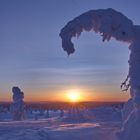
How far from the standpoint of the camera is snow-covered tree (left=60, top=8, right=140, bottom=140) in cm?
1683

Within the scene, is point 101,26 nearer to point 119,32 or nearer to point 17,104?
point 119,32

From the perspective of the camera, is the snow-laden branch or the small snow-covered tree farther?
the small snow-covered tree

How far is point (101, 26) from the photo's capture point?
17.0 m

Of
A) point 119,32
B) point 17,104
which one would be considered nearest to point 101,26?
point 119,32

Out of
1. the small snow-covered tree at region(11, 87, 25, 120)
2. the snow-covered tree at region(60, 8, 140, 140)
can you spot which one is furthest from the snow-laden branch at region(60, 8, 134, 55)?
the small snow-covered tree at region(11, 87, 25, 120)

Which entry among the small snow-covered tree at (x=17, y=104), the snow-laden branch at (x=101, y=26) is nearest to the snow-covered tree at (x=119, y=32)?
the snow-laden branch at (x=101, y=26)

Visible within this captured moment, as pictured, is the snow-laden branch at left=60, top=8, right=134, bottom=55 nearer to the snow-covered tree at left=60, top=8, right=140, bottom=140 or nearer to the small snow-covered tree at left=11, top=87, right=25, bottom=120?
the snow-covered tree at left=60, top=8, right=140, bottom=140

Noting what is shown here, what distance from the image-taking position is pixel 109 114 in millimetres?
37688

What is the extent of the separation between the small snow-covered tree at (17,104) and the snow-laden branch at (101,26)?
1308 inches

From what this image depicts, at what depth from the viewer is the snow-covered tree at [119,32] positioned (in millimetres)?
16828

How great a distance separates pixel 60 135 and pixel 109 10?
5.71 m

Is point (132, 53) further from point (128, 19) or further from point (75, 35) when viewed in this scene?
point (75, 35)

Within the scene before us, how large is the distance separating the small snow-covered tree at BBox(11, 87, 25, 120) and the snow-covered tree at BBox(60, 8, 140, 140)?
33.3 meters

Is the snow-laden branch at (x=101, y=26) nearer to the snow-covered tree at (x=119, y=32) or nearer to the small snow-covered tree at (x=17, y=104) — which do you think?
the snow-covered tree at (x=119, y=32)
